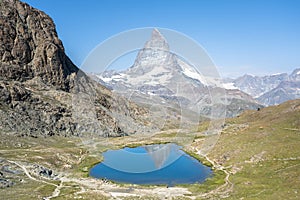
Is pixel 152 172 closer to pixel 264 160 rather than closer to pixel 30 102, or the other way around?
pixel 264 160

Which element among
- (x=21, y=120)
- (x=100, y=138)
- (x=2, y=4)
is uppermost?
(x=2, y=4)

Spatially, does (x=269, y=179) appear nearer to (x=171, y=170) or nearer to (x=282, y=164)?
(x=282, y=164)

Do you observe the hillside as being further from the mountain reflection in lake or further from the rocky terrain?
the rocky terrain

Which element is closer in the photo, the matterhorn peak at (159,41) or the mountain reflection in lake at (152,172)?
the matterhorn peak at (159,41)

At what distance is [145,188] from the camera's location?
7325 cm

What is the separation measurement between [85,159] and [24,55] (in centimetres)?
11149

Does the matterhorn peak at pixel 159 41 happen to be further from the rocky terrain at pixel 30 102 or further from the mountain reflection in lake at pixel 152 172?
the rocky terrain at pixel 30 102

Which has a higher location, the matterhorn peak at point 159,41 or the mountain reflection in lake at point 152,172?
the matterhorn peak at point 159,41

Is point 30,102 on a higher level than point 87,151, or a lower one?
higher

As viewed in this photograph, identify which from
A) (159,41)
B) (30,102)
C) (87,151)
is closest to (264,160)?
(159,41)

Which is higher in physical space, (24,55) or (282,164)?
(24,55)

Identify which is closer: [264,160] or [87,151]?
[264,160]

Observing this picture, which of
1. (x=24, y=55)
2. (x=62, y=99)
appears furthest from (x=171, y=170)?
(x=24, y=55)

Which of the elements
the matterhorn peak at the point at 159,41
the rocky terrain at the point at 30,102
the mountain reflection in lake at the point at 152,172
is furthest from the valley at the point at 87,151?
the mountain reflection in lake at the point at 152,172
